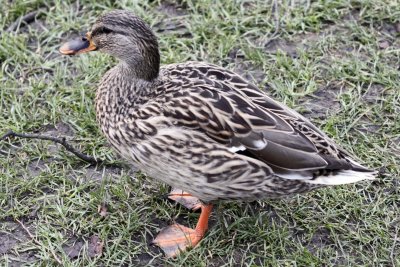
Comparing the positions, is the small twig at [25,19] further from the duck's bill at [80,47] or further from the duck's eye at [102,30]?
the duck's eye at [102,30]

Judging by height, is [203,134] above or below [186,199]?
above

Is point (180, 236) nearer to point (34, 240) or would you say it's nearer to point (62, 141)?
point (34, 240)

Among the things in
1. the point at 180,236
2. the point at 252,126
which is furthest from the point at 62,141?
the point at 252,126

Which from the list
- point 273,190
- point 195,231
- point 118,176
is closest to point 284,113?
point 273,190

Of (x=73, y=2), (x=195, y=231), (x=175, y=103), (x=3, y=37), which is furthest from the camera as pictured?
(x=73, y=2)

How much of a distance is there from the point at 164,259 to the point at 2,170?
1.16 meters

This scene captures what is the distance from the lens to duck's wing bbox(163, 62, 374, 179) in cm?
374

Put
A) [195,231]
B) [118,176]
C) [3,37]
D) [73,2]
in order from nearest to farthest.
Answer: [195,231] → [118,176] → [3,37] → [73,2]

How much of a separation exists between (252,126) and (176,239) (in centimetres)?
77

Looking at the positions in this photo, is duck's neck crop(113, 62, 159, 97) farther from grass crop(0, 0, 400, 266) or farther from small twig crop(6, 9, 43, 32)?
small twig crop(6, 9, 43, 32)

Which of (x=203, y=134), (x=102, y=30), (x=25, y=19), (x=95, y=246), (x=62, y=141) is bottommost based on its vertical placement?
(x=95, y=246)

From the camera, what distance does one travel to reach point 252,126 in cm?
377

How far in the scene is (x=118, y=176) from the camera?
440 centimetres

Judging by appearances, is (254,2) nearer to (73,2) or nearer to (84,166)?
(73,2)
